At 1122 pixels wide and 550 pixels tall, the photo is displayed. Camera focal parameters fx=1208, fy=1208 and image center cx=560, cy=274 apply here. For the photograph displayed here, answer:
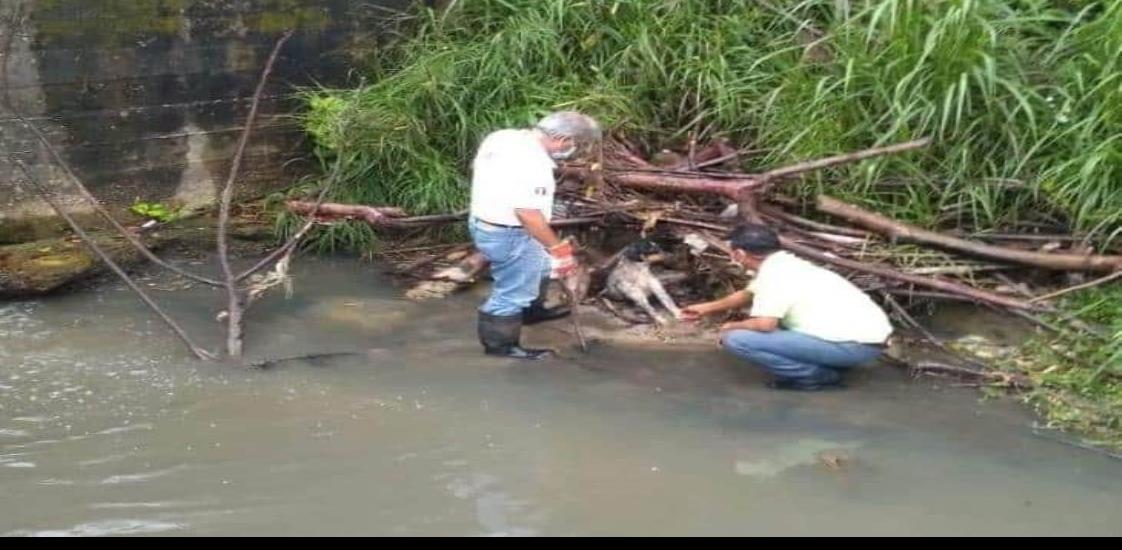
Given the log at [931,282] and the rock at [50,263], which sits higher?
the rock at [50,263]

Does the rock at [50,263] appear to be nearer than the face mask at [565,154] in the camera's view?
No

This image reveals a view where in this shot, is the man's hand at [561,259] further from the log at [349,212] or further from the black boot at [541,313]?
the log at [349,212]

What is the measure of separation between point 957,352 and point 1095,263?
80 centimetres

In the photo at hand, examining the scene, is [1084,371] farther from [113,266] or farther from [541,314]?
[113,266]

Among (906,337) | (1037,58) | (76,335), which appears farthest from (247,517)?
(1037,58)

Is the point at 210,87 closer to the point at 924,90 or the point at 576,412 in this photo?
the point at 576,412

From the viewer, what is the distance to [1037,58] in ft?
22.3

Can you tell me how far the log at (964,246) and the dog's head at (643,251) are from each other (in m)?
0.96

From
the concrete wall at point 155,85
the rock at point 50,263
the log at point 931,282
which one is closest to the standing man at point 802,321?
the log at point 931,282

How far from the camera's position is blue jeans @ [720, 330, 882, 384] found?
219 inches

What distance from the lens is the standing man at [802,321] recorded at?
219 inches

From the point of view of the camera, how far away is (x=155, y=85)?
792cm

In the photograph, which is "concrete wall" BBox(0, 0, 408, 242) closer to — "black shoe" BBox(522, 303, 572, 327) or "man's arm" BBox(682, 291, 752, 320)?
"black shoe" BBox(522, 303, 572, 327)

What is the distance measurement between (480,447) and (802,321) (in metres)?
1.67
